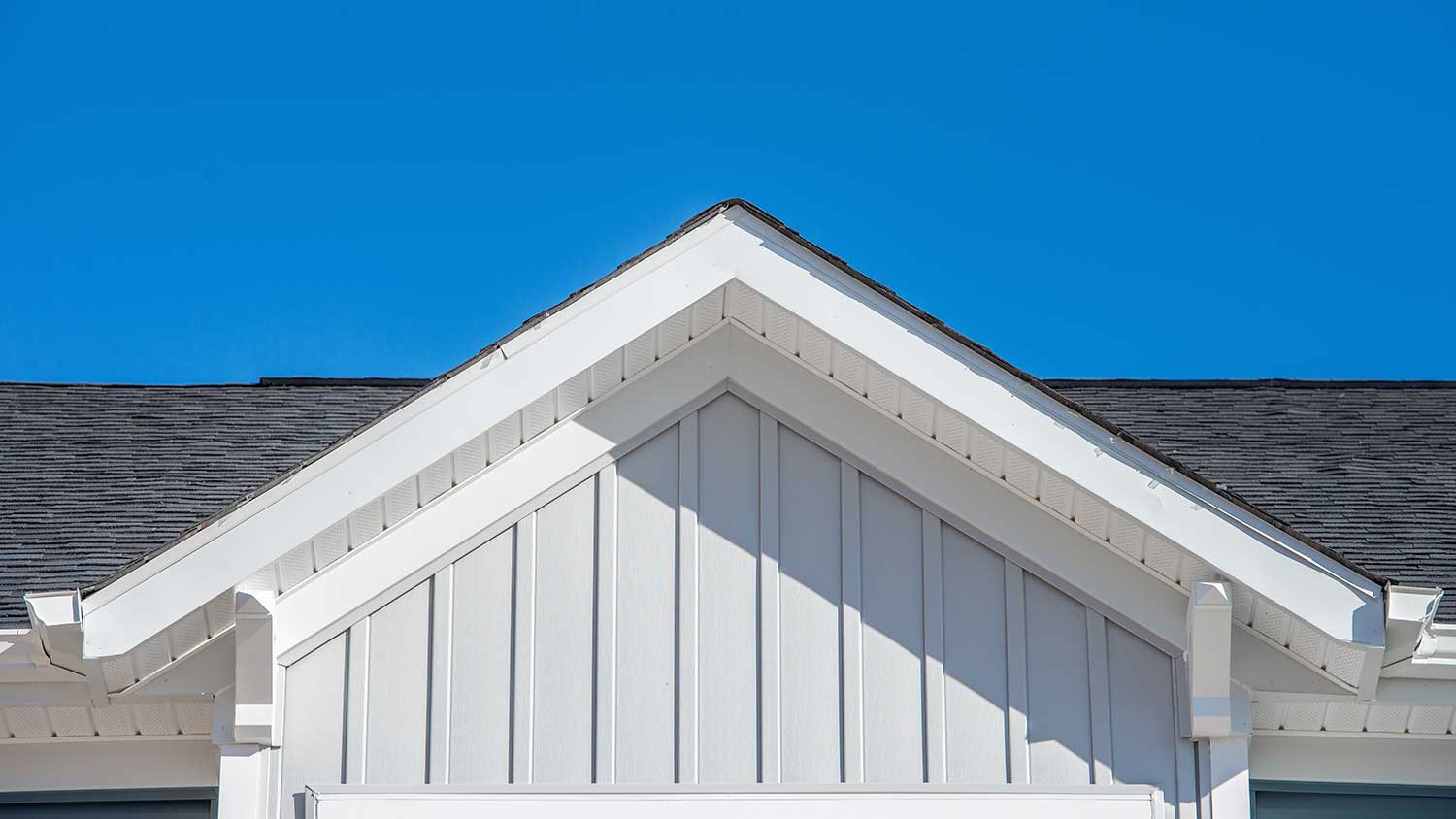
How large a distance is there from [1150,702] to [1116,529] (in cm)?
59

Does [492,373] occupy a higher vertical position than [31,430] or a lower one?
lower

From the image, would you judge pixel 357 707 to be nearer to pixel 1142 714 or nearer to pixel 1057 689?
pixel 1057 689

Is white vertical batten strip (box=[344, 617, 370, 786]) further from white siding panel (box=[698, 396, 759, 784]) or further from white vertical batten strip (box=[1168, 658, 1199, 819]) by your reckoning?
white vertical batten strip (box=[1168, 658, 1199, 819])

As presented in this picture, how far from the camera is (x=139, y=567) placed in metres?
4.30

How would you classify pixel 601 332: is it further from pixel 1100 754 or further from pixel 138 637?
pixel 1100 754

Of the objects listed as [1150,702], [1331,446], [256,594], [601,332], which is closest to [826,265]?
[601,332]

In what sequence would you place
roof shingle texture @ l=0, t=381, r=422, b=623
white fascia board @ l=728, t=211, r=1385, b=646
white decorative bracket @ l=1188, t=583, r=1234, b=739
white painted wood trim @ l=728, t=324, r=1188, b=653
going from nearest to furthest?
white fascia board @ l=728, t=211, r=1385, b=646 → white decorative bracket @ l=1188, t=583, r=1234, b=739 → white painted wood trim @ l=728, t=324, r=1188, b=653 → roof shingle texture @ l=0, t=381, r=422, b=623

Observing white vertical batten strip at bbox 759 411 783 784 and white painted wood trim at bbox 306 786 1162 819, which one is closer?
white painted wood trim at bbox 306 786 1162 819

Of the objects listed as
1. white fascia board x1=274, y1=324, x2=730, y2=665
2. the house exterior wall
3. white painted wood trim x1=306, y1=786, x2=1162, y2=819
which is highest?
white fascia board x1=274, y1=324, x2=730, y2=665

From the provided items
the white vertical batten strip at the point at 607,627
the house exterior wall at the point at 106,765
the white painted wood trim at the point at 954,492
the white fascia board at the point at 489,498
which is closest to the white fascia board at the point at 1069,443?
the white painted wood trim at the point at 954,492

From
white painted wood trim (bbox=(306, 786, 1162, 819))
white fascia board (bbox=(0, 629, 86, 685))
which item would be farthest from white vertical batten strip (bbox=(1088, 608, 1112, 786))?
white fascia board (bbox=(0, 629, 86, 685))

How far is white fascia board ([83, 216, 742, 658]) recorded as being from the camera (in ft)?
14.1

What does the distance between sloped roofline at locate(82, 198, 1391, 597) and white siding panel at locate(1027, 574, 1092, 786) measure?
0.65m

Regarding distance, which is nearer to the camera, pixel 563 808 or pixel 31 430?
pixel 563 808
